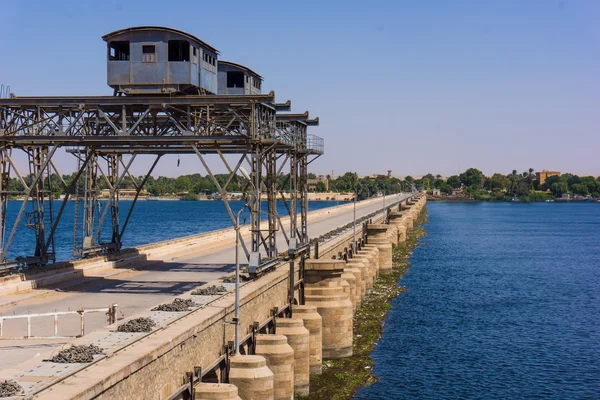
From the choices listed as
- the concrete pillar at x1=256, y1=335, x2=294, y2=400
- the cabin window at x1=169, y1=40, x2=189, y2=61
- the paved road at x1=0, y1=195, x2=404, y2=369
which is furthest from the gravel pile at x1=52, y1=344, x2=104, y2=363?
the cabin window at x1=169, y1=40, x2=189, y2=61

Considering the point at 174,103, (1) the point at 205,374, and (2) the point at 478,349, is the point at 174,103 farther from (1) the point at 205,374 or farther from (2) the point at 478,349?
(2) the point at 478,349

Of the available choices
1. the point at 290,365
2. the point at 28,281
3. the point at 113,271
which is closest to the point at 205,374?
the point at 290,365

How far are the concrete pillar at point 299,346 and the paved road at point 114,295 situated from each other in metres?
5.00

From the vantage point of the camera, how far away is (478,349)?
43719 millimetres

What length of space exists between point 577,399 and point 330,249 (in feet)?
68.2

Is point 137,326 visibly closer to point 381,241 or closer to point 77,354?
point 77,354

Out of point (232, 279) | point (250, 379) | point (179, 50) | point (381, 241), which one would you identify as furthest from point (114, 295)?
point (381, 241)

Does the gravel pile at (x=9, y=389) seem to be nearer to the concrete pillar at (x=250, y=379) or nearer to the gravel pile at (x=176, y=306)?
the gravel pile at (x=176, y=306)

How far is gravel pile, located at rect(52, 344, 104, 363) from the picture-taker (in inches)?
695

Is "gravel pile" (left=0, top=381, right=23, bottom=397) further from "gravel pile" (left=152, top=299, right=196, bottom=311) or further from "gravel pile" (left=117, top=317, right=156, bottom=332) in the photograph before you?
"gravel pile" (left=152, top=299, right=196, bottom=311)

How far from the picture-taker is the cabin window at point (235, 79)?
4381 cm

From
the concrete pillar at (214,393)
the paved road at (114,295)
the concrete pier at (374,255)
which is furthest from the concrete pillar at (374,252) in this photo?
the concrete pillar at (214,393)

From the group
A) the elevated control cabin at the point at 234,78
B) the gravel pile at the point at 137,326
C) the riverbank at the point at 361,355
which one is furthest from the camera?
the elevated control cabin at the point at 234,78

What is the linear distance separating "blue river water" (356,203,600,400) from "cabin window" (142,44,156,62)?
1927 cm
